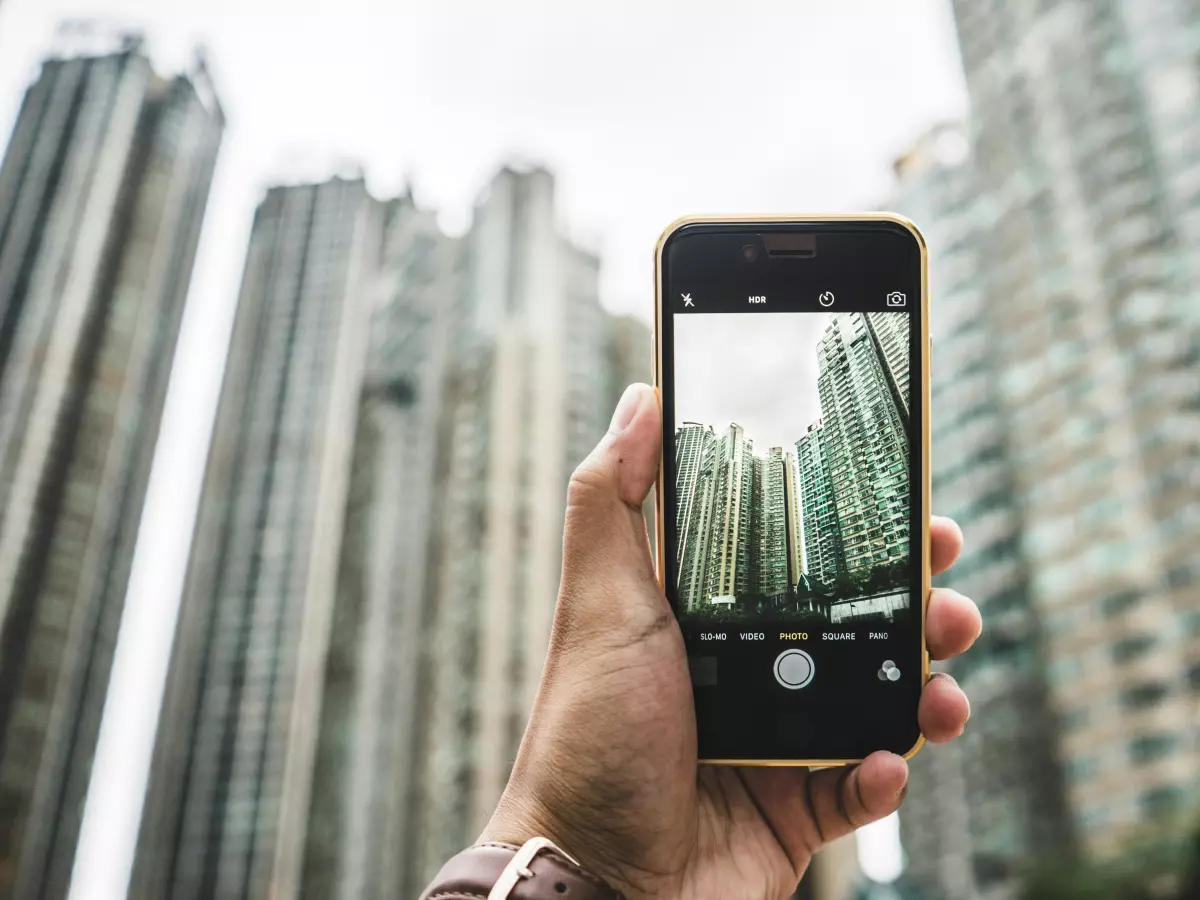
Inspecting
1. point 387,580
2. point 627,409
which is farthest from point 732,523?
point 387,580

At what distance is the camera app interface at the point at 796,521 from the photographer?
0.78 metres

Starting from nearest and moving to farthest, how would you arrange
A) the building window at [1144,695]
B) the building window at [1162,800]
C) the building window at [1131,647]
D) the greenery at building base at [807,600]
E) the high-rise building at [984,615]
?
the greenery at building base at [807,600], the building window at [1162,800], the building window at [1144,695], the building window at [1131,647], the high-rise building at [984,615]

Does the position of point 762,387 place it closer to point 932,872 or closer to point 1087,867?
point 1087,867

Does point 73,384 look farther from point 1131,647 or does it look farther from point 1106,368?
point 1131,647

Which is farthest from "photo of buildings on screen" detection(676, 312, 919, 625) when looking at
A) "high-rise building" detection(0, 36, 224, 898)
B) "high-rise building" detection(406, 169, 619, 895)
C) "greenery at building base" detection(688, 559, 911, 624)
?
"high-rise building" detection(406, 169, 619, 895)

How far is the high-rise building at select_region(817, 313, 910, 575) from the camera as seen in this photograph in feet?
2.69

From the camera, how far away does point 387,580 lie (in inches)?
784

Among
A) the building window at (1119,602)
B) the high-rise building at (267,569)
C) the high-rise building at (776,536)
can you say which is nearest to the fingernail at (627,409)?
the high-rise building at (776,536)

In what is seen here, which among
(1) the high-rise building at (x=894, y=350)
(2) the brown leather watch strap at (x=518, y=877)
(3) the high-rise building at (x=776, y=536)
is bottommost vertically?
(2) the brown leather watch strap at (x=518, y=877)

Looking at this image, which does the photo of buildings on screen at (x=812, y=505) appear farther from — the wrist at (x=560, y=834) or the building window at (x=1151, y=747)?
the building window at (x=1151, y=747)

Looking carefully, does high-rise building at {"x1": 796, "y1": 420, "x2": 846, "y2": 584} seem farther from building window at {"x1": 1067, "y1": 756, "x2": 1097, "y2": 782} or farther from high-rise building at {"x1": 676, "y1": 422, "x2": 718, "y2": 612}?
building window at {"x1": 1067, "y1": 756, "x2": 1097, "y2": 782}

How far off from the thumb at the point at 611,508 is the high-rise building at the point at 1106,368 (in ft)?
34.2

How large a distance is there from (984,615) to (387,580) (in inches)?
458

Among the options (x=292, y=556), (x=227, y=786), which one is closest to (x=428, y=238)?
(x=292, y=556)
